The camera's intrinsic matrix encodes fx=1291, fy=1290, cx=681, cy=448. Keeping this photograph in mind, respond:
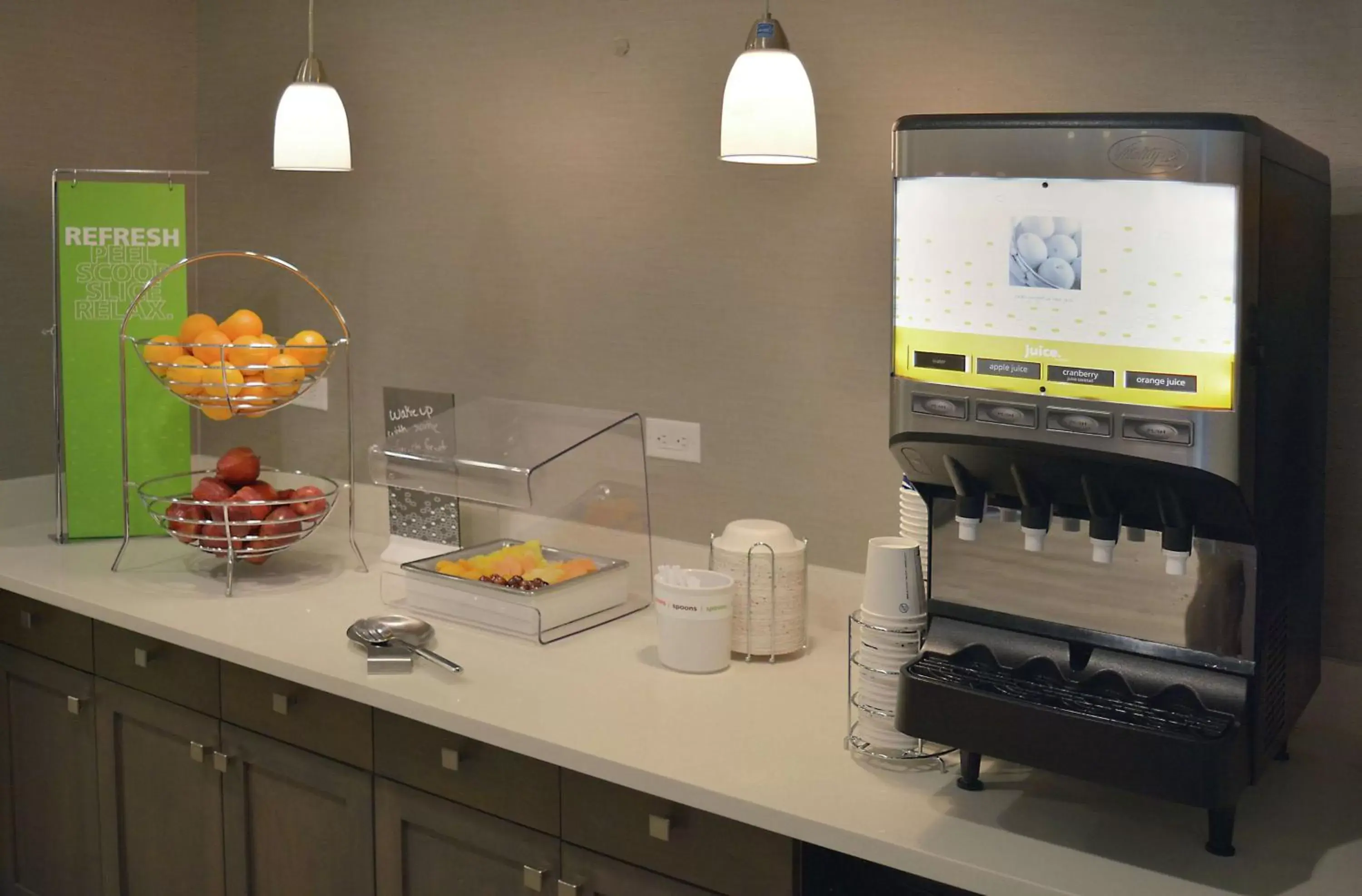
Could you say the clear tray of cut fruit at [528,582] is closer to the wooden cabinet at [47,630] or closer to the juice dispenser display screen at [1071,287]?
the wooden cabinet at [47,630]

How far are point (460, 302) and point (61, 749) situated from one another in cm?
120

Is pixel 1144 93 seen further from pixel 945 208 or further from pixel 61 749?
pixel 61 749

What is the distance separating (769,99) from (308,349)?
114 centimetres

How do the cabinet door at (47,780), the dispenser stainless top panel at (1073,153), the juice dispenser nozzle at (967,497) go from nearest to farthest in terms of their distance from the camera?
the dispenser stainless top panel at (1073,153) < the juice dispenser nozzle at (967,497) < the cabinet door at (47,780)

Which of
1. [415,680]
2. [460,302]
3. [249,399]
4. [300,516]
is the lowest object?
[415,680]

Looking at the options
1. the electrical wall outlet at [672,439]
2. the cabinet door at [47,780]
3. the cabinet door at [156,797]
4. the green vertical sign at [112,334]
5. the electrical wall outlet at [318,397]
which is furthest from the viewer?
the electrical wall outlet at [318,397]

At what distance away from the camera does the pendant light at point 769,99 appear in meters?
1.82

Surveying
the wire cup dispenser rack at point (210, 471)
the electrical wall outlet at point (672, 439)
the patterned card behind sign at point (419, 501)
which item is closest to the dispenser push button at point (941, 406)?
the electrical wall outlet at point (672, 439)

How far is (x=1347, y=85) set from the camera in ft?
5.54

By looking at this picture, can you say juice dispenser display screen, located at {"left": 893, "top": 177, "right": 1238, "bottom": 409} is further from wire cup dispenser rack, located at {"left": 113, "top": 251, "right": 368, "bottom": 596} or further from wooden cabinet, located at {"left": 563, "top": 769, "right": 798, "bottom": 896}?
wire cup dispenser rack, located at {"left": 113, "top": 251, "right": 368, "bottom": 596}

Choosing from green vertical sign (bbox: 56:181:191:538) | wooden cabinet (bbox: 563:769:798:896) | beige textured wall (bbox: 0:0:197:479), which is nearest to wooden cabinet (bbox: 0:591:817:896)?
wooden cabinet (bbox: 563:769:798:896)

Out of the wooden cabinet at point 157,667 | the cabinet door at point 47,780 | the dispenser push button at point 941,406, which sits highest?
the dispenser push button at point 941,406

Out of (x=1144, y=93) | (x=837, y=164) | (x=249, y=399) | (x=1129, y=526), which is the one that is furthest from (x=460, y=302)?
(x=1129, y=526)

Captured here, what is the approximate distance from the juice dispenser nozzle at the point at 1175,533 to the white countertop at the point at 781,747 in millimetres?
326
